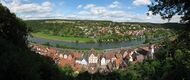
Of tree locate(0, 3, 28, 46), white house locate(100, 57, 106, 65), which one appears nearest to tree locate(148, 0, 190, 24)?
tree locate(0, 3, 28, 46)

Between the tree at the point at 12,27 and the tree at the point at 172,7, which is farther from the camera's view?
the tree at the point at 12,27

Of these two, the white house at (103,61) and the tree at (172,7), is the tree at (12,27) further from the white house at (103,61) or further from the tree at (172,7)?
the white house at (103,61)

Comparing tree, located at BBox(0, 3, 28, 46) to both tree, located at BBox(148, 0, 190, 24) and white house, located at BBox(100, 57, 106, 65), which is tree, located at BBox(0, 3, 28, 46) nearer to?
tree, located at BBox(148, 0, 190, 24)

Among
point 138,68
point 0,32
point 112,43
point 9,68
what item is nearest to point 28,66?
point 9,68

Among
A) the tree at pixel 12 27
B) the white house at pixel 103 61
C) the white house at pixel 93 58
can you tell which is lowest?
the white house at pixel 103 61

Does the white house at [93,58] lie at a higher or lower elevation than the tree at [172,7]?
lower

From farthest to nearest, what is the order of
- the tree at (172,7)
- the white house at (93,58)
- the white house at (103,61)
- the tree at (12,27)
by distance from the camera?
the white house at (93,58) < the white house at (103,61) < the tree at (12,27) < the tree at (172,7)

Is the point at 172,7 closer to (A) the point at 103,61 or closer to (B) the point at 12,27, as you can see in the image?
(B) the point at 12,27

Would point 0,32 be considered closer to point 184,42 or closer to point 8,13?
point 8,13

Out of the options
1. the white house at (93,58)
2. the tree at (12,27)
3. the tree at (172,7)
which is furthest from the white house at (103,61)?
the tree at (172,7)
